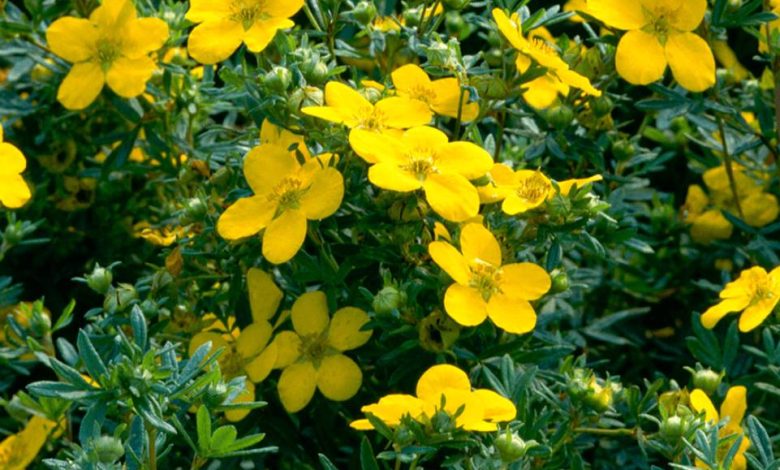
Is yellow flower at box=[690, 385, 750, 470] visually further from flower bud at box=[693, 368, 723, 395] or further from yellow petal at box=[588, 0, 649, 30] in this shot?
yellow petal at box=[588, 0, 649, 30]

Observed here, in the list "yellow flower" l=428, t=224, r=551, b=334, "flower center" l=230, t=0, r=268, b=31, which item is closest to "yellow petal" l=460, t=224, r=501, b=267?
"yellow flower" l=428, t=224, r=551, b=334

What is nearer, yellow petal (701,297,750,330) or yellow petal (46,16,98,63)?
yellow petal (701,297,750,330)

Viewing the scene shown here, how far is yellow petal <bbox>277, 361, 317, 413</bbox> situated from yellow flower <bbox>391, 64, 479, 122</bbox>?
0.41 meters

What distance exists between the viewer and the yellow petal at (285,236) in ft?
5.24

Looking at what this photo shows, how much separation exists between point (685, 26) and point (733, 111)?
0.84 ft

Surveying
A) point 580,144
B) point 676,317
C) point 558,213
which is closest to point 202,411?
point 558,213

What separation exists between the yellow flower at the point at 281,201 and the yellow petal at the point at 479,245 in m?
0.17

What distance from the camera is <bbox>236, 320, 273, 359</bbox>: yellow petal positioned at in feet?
5.75

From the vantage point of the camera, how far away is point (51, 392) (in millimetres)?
1375

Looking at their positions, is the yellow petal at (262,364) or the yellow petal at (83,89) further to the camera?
the yellow petal at (83,89)

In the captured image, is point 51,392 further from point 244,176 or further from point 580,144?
point 580,144

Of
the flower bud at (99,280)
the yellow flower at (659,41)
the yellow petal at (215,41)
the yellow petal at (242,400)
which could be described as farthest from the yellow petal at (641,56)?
the flower bud at (99,280)

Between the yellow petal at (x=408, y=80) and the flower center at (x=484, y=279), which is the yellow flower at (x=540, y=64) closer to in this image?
the yellow petal at (x=408, y=80)

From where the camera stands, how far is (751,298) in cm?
177
